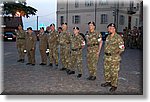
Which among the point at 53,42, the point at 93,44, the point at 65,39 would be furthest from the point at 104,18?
the point at 93,44

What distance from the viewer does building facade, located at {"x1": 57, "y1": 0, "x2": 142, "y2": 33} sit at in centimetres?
2473

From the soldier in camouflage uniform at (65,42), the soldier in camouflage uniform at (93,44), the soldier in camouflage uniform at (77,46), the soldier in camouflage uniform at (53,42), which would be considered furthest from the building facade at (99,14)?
the soldier in camouflage uniform at (93,44)

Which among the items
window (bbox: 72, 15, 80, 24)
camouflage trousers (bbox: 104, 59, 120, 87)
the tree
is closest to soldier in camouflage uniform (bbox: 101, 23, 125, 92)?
camouflage trousers (bbox: 104, 59, 120, 87)

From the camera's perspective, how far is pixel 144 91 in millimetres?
4043

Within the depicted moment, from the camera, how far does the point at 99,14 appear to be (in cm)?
2602

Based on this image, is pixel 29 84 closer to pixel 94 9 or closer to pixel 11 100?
pixel 11 100

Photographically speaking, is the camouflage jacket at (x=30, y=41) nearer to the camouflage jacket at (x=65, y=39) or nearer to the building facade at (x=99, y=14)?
the camouflage jacket at (x=65, y=39)

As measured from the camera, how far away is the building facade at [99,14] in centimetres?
2473

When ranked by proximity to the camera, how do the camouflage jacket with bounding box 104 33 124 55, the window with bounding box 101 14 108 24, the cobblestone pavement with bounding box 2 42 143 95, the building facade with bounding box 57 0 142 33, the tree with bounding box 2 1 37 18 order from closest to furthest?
1. the camouflage jacket with bounding box 104 33 124 55
2. the cobblestone pavement with bounding box 2 42 143 95
3. the tree with bounding box 2 1 37 18
4. the building facade with bounding box 57 0 142 33
5. the window with bounding box 101 14 108 24

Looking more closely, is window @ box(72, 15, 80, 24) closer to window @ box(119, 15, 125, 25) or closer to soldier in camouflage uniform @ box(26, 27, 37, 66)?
window @ box(119, 15, 125, 25)

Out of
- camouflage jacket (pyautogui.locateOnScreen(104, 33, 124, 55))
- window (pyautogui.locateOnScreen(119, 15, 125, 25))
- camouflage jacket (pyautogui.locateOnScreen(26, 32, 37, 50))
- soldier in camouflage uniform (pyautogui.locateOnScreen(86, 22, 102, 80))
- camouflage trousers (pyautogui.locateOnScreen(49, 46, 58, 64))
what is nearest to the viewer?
camouflage jacket (pyautogui.locateOnScreen(104, 33, 124, 55))

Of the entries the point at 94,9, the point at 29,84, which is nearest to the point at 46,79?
the point at 29,84

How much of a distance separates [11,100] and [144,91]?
6.69 ft

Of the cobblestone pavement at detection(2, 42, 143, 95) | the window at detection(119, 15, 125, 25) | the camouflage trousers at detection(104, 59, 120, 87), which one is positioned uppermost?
the window at detection(119, 15, 125, 25)
